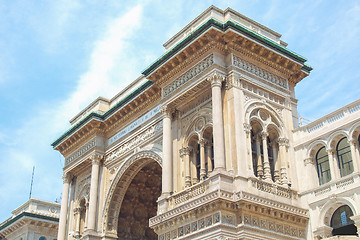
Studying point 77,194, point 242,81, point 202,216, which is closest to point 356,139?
point 242,81

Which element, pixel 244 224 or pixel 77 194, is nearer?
pixel 244 224

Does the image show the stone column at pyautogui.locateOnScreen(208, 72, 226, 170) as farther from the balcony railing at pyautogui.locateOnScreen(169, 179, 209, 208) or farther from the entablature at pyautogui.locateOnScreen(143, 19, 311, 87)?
the entablature at pyautogui.locateOnScreen(143, 19, 311, 87)

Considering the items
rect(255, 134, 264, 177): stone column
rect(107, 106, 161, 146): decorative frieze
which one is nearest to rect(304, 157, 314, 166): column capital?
rect(255, 134, 264, 177): stone column

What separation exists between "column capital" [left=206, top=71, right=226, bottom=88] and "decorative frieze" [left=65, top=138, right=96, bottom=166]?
12053 mm

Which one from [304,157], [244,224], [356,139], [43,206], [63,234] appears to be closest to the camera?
[244,224]

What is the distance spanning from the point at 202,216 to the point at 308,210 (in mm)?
5123

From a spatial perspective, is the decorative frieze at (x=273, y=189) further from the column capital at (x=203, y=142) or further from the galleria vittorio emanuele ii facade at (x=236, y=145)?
the column capital at (x=203, y=142)

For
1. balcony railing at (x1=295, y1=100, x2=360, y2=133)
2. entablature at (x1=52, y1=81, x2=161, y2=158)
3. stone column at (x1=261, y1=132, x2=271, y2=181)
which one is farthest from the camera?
entablature at (x1=52, y1=81, x2=161, y2=158)

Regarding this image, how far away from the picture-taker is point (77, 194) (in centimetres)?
3475

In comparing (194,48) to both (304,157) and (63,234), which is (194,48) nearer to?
(304,157)

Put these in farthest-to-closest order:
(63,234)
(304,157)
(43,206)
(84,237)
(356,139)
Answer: (43,206) < (63,234) < (84,237) < (304,157) < (356,139)

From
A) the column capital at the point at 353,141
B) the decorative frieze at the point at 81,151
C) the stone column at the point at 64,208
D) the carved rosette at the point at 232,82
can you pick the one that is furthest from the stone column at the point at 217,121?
the stone column at the point at 64,208

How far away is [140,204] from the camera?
112 feet

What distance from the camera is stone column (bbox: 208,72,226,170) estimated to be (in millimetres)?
22562
